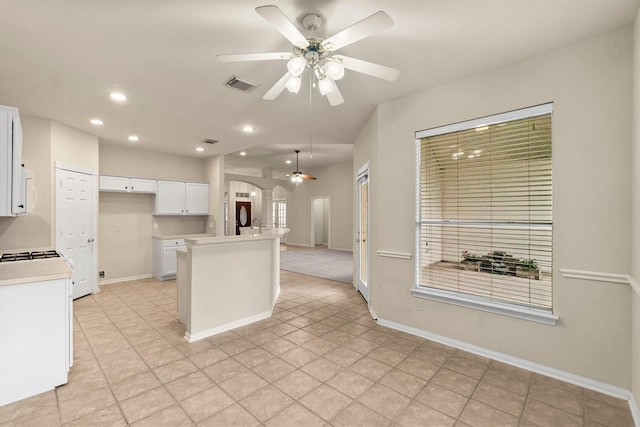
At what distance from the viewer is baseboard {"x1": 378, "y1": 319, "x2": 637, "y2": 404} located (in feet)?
7.28

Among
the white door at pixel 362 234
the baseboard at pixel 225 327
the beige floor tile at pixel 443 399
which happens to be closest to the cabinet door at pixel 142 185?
the baseboard at pixel 225 327

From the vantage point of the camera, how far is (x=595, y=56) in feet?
7.50

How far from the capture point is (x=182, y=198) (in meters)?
6.42

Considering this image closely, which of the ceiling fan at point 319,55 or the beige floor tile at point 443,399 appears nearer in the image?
the ceiling fan at point 319,55

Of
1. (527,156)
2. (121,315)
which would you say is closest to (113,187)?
(121,315)

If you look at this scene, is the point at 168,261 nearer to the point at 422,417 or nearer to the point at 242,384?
the point at 242,384

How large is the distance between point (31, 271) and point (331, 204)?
27.8ft

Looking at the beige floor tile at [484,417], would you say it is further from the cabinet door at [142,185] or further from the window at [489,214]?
→ the cabinet door at [142,185]

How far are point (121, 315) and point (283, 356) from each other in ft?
8.38

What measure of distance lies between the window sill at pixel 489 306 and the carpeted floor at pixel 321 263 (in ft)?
8.61

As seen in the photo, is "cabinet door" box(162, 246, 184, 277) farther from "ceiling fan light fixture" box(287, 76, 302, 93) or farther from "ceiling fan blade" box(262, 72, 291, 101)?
"ceiling fan light fixture" box(287, 76, 302, 93)

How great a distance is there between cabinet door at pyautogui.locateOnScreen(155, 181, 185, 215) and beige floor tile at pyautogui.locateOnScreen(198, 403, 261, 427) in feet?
16.7

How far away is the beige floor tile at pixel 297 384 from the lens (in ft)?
7.32

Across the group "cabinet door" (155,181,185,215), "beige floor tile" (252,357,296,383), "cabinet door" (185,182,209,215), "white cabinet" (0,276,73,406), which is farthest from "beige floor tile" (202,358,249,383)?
"cabinet door" (185,182,209,215)
